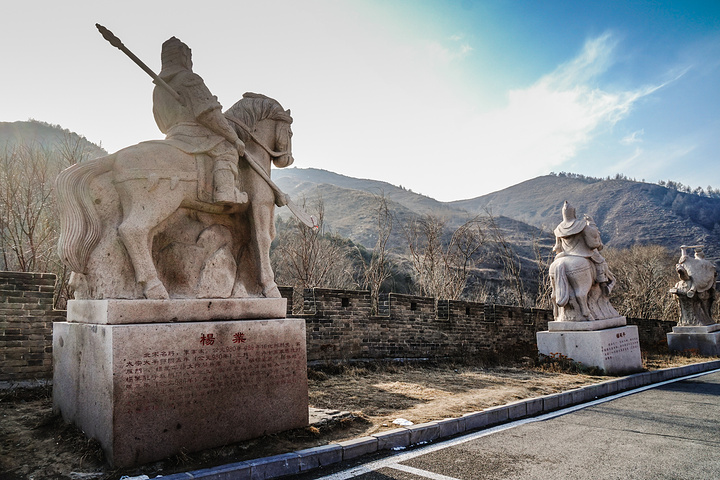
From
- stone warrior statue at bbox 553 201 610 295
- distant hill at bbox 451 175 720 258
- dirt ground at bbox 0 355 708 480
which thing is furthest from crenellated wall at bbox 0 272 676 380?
distant hill at bbox 451 175 720 258

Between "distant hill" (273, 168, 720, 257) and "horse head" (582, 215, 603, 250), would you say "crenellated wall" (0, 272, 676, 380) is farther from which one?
"distant hill" (273, 168, 720, 257)

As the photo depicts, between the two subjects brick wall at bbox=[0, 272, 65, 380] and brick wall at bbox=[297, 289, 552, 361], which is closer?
brick wall at bbox=[0, 272, 65, 380]

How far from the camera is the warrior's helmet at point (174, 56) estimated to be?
176 inches

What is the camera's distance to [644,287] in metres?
24.3

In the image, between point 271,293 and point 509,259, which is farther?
point 509,259

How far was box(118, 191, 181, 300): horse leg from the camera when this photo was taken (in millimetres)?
3809

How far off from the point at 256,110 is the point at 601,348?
7806mm

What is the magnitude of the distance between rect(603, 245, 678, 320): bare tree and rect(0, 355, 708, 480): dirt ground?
1510cm

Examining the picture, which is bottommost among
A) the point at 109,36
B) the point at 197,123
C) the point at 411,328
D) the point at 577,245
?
the point at 411,328

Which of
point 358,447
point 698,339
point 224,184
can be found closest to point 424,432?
point 358,447

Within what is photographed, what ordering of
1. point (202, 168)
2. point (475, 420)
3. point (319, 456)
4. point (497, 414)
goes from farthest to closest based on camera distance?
point (497, 414) < point (475, 420) < point (202, 168) < point (319, 456)

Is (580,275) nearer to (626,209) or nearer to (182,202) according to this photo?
Answer: (182,202)

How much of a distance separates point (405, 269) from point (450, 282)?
1673cm

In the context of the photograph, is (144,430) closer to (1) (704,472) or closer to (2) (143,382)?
(2) (143,382)
